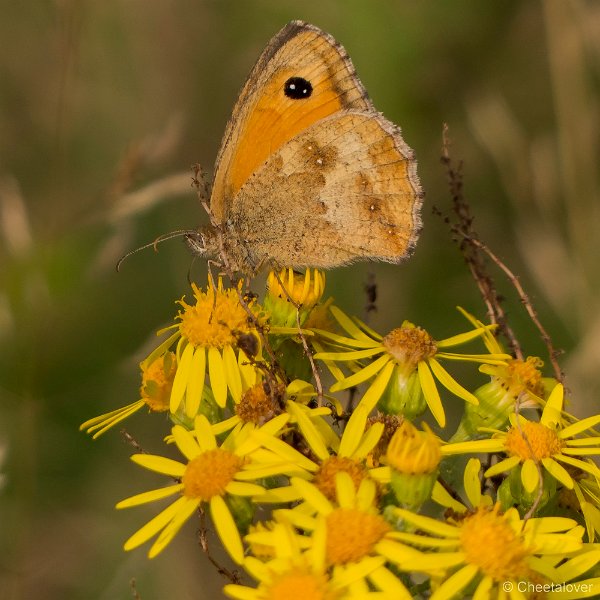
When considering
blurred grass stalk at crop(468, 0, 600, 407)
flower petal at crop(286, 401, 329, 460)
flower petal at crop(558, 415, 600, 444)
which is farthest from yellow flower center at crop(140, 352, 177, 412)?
blurred grass stalk at crop(468, 0, 600, 407)

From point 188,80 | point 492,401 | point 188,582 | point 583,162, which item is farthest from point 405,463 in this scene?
point 188,80

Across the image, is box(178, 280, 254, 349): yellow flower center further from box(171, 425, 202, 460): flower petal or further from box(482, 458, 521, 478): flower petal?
box(482, 458, 521, 478): flower petal

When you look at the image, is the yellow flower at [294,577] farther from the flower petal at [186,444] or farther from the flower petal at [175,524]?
the flower petal at [186,444]

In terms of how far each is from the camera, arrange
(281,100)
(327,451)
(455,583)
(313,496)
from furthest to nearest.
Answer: (281,100) < (327,451) < (313,496) < (455,583)

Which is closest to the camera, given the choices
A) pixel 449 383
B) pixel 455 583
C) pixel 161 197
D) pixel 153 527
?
pixel 455 583

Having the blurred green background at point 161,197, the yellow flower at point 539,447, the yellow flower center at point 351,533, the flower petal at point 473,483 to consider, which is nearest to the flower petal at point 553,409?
the yellow flower at point 539,447

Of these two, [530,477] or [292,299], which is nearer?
[530,477]

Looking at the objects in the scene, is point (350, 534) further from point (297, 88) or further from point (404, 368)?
point (297, 88)

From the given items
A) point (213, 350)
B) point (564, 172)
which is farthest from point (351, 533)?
point (564, 172)
